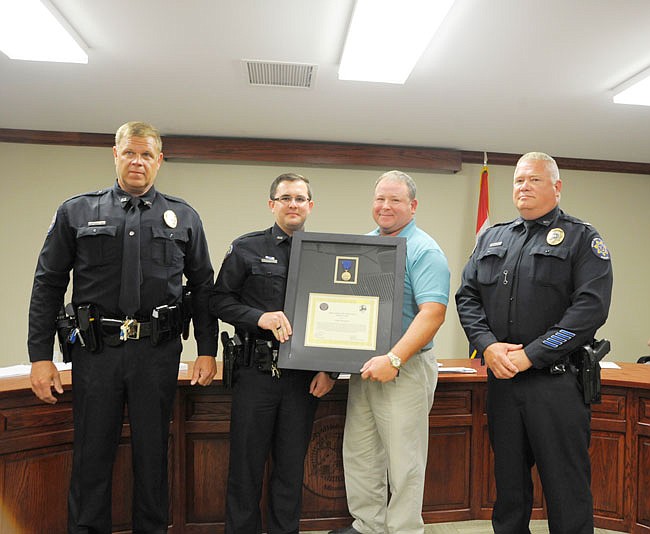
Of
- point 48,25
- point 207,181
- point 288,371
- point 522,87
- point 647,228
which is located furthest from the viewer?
point 647,228

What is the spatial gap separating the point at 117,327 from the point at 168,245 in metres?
0.38

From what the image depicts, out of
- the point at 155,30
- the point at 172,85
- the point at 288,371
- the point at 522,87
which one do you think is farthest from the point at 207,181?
the point at 288,371

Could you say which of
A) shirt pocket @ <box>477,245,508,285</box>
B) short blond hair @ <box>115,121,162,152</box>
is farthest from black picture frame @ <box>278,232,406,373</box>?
short blond hair @ <box>115,121,162,152</box>

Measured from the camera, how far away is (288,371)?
7.22ft

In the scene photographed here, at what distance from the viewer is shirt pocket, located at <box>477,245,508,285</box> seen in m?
2.22

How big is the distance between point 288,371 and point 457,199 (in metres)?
3.69

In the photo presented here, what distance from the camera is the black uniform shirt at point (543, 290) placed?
2002mm

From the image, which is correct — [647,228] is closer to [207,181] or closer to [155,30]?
[207,181]

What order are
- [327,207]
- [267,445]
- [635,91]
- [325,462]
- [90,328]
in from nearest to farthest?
[90,328] < [267,445] < [325,462] < [635,91] < [327,207]

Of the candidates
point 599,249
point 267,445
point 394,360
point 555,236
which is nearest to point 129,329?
point 267,445

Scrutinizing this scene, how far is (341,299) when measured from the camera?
Result: 2.16m

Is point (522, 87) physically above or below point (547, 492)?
above

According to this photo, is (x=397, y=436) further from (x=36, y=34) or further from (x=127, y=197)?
(x=36, y=34)

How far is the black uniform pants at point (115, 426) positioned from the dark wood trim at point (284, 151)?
312cm
